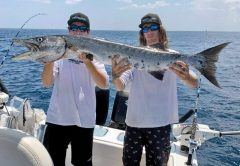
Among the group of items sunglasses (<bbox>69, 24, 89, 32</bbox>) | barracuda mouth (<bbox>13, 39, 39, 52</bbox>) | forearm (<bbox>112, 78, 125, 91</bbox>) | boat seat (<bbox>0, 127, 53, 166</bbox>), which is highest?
sunglasses (<bbox>69, 24, 89, 32</bbox>)

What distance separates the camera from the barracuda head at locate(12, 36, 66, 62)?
10.0 ft

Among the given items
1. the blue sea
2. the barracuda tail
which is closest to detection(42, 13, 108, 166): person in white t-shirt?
the barracuda tail

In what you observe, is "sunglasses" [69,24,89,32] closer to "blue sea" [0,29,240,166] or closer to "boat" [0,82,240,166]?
"boat" [0,82,240,166]

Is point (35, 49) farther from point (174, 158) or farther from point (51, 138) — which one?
point (174, 158)

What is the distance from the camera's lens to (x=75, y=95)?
3564 millimetres

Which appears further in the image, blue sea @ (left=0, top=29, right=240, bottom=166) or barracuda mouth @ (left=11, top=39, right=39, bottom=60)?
blue sea @ (left=0, top=29, right=240, bottom=166)

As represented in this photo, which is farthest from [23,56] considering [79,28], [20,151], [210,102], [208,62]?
[210,102]

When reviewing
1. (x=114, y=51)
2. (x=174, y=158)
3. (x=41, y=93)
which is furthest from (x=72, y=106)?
(x=41, y=93)

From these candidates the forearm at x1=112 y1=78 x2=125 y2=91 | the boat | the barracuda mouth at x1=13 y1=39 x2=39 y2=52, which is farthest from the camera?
the boat

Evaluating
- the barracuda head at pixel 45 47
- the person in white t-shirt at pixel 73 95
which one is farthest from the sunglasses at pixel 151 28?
the barracuda head at pixel 45 47

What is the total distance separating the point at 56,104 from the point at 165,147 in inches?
43.6

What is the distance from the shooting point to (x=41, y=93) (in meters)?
13.4

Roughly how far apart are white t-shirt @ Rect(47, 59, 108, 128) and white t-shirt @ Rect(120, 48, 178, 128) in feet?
1.16

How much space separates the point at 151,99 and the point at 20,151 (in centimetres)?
137
